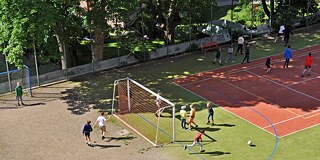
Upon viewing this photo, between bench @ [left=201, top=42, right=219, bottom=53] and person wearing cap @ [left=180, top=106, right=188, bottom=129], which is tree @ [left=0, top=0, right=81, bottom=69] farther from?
bench @ [left=201, top=42, right=219, bottom=53]

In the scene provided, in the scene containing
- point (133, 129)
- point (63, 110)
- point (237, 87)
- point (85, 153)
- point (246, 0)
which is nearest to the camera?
point (85, 153)

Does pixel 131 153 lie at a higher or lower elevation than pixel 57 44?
lower

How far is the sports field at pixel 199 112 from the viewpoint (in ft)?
70.5

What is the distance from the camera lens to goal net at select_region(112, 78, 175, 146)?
75.9ft

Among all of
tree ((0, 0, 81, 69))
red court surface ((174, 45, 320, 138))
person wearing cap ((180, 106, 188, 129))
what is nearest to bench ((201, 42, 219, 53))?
red court surface ((174, 45, 320, 138))

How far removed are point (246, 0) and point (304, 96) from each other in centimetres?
1808

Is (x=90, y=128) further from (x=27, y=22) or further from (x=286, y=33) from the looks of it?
(x=286, y=33)

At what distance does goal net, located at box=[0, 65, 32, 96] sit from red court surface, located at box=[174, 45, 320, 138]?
10439 millimetres

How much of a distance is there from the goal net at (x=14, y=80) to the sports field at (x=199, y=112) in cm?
81

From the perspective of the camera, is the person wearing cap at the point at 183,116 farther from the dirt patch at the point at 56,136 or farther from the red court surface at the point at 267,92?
the red court surface at the point at 267,92

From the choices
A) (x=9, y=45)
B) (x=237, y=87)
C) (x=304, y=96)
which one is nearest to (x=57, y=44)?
(x=9, y=45)

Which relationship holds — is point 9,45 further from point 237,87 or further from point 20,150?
point 237,87

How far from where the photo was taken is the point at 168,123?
80.2 feet

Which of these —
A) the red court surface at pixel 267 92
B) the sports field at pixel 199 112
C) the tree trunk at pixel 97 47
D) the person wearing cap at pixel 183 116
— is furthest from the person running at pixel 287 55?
the tree trunk at pixel 97 47
